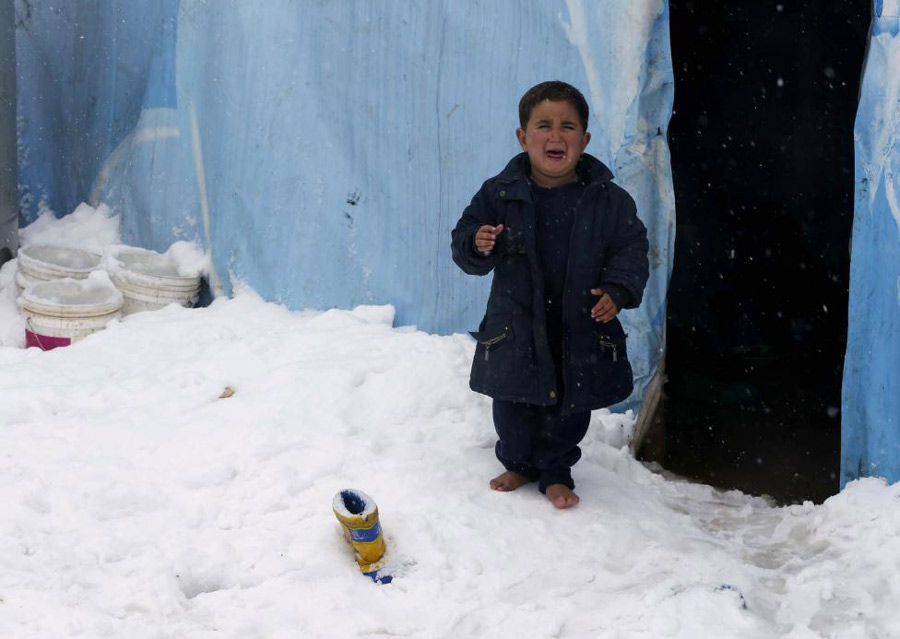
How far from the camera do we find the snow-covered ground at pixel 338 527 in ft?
8.52

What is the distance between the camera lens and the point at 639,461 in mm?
4023

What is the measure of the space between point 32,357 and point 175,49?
1.93m

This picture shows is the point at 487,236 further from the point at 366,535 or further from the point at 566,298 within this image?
the point at 366,535

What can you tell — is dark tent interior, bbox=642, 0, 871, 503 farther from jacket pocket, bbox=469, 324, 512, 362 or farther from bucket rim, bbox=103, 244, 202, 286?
bucket rim, bbox=103, 244, 202, 286

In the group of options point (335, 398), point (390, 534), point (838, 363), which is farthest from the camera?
point (838, 363)

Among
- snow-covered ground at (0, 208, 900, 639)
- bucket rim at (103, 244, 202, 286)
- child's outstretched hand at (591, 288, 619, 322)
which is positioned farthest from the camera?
bucket rim at (103, 244, 202, 286)

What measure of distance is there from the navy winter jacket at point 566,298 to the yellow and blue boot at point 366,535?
0.60 metres

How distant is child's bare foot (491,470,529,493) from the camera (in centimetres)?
333

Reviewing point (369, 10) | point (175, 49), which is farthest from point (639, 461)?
point (175, 49)

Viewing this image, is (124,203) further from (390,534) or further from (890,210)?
(890,210)

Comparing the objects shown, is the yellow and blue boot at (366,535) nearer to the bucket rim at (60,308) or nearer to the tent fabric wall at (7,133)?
the bucket rim at (60,308)

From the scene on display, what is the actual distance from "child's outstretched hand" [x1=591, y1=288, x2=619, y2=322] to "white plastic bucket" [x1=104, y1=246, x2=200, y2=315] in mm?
2858

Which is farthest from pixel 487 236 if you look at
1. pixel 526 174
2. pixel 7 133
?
pixel 7 133

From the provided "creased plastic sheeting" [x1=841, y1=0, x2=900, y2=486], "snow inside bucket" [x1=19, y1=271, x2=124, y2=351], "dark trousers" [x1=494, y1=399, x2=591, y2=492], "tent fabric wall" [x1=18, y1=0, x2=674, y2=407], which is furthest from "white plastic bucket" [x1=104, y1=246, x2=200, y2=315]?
"creased plastic sheeting" [x1=841, y1=0, x2=900, y2=486]
